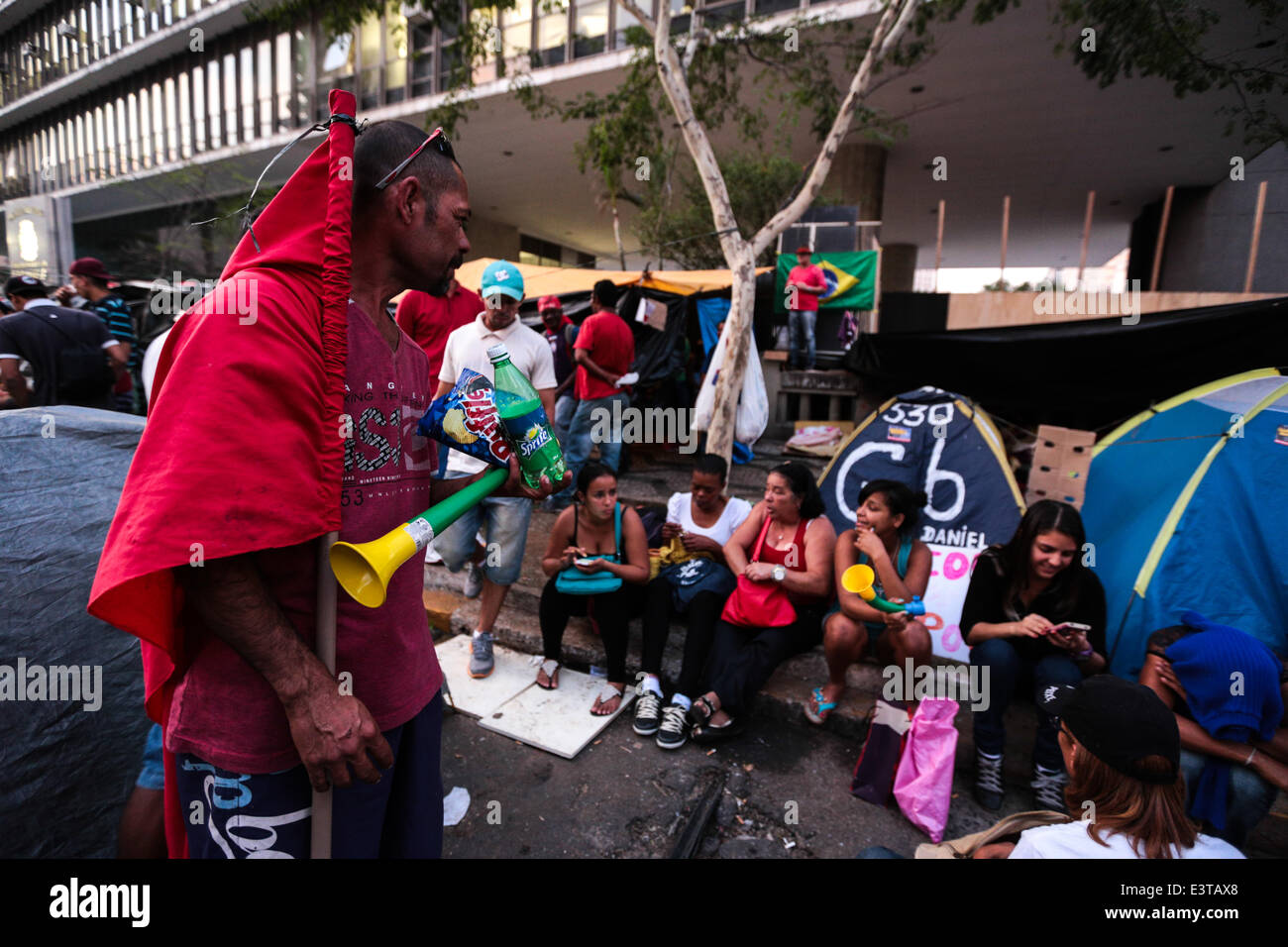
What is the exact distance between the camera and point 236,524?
2.95 feet

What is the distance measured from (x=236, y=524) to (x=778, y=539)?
308 centimetres

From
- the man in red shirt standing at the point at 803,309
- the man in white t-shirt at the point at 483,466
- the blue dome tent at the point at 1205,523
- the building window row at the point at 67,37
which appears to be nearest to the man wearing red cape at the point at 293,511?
the man in white t-shirt at the point at 483,466

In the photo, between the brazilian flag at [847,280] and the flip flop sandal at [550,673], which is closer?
the flip flop sandal at [550,673]

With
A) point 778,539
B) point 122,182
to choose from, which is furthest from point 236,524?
point 122,182

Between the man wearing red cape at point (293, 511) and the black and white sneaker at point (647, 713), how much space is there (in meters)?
1.93

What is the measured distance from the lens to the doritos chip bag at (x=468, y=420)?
4.29 feet

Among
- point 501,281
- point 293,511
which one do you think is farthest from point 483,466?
point 293,511

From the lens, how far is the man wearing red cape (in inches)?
35.4

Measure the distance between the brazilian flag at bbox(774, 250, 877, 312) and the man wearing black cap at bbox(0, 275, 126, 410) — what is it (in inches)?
304

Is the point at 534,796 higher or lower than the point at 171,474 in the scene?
lower

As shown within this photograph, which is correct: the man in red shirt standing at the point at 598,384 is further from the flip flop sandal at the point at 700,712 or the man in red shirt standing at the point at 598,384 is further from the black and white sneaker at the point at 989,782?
the black and white sneaker at the point at 989,782

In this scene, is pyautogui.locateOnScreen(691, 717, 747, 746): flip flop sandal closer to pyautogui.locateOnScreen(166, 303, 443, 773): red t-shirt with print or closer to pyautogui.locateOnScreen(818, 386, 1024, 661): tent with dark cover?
pyautogui.locateOnScreen(818, 386, 1024, 661): tent with dark cover

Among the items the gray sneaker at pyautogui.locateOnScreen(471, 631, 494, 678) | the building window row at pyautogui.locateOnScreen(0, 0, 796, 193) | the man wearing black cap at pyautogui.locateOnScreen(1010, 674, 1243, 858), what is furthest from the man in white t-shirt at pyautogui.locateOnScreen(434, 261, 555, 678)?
the building window row at pyautogui.locateOnScreen(0, 0, 796, 193)
